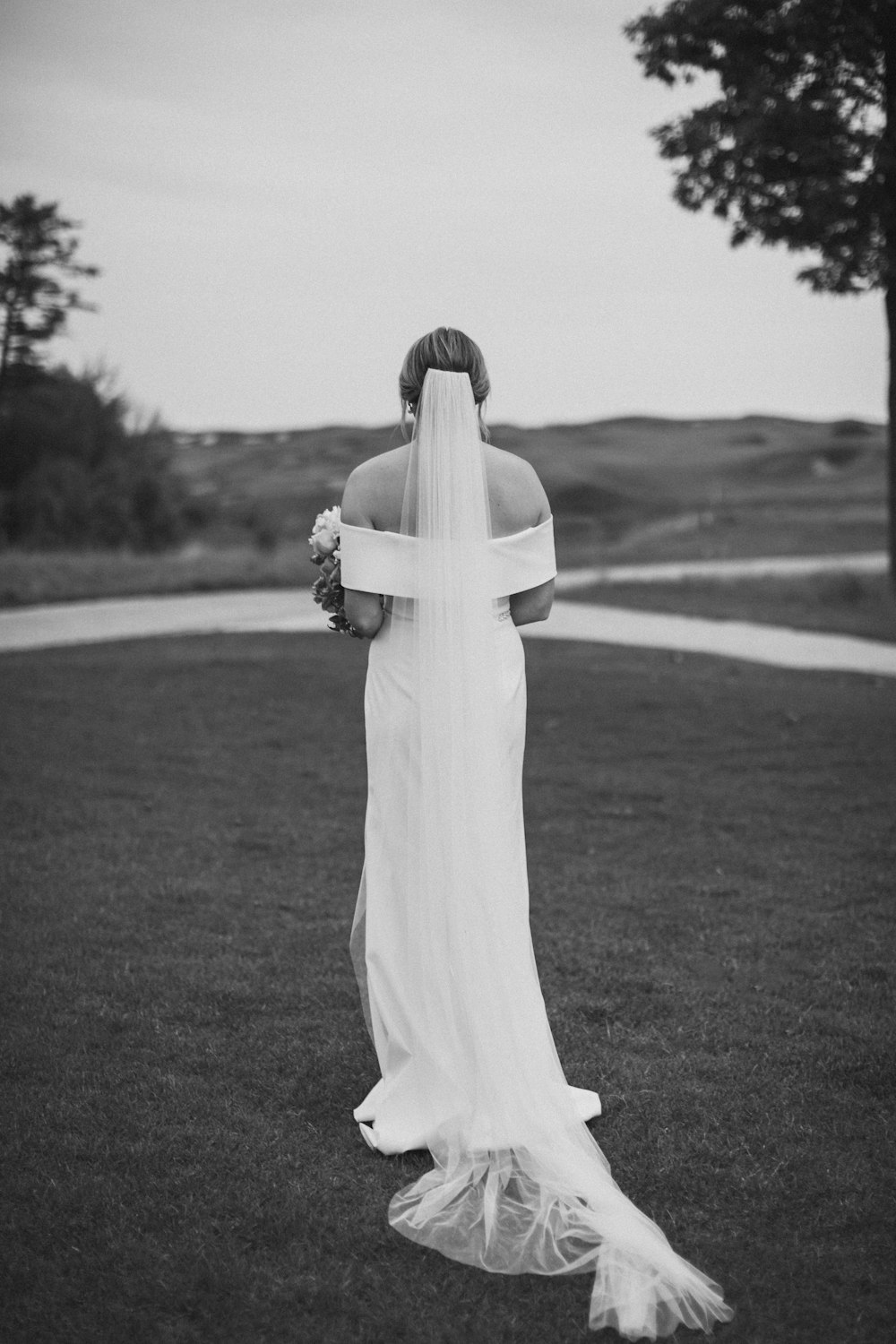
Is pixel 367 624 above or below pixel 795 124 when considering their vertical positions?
below

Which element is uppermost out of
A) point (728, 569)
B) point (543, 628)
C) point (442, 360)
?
point (442, 360)

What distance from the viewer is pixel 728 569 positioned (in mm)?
23078

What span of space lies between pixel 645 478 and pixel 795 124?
1547 inches

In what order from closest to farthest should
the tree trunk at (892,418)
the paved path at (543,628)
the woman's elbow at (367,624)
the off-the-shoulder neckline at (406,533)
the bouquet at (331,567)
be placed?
the off-the-shoulder neckline at (406,533), the woman's elbow at (367,624), the bouquet at (331,567), the paved path at (543,628), the tree trunk at (892,418)

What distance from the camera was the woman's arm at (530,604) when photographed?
3.95 m

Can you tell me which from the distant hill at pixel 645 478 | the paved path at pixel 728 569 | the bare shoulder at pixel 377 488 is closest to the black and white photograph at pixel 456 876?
the bare shoulder at pixel 377 488

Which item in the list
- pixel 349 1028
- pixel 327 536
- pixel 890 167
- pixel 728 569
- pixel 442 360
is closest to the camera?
pixel 442 360

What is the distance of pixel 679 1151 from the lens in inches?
145

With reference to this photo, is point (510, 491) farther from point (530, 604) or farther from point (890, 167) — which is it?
point (890, 167)

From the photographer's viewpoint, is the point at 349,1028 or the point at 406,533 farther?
the point at 349,1028

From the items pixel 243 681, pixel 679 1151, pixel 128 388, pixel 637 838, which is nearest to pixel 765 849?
pixel 637 838

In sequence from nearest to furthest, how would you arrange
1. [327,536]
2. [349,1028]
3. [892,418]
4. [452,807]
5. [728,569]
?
[452,807] < [327,536] < [349,1028] < [892,418] < [728,569]

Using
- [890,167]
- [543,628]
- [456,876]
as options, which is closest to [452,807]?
[456,876]

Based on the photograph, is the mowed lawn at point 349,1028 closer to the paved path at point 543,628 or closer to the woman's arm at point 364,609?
the woman's arm at point 364,609
